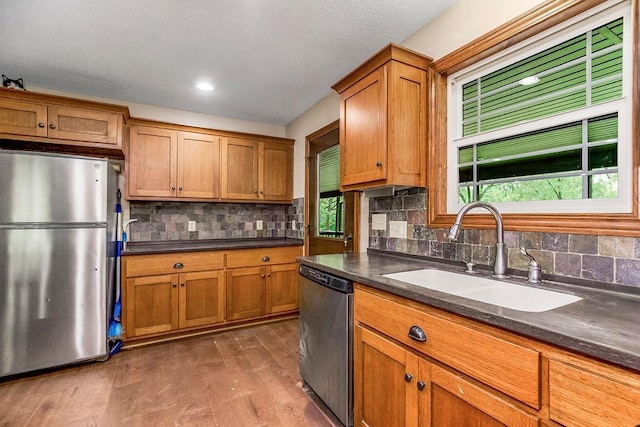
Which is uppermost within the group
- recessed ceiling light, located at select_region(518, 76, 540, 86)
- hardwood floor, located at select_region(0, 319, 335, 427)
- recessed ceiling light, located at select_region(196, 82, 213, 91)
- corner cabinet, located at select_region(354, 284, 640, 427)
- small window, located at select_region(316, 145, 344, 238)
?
recessed ceiling light, located at select_region(196, 82, 213, 91)

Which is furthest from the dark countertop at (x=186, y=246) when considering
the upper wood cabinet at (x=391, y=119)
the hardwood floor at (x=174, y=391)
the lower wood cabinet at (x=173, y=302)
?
the upper wood cabinet at (x=391, y=119)

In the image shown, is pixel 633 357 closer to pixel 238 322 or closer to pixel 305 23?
pixel 305 23

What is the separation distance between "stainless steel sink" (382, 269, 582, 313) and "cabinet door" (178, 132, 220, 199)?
250 cm

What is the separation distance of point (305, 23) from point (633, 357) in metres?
2.15

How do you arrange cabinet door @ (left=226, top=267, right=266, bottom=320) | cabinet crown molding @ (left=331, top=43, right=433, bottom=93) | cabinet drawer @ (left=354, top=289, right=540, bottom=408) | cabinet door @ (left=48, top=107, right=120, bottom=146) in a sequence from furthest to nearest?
cabinet door @ (left=226, top=267, right=266, bottom=320)
cabinet door @ (left=48, top=107, right=120, bottom=146)
cabinet crown molding @ (left=331, top=43, right=433, bottom=93)
cabinet drawer @ (left=354, top=289, right=540, bottom=408)

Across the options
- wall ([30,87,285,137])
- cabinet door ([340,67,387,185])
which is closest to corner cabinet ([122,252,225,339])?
wall ([30,87,285,137])

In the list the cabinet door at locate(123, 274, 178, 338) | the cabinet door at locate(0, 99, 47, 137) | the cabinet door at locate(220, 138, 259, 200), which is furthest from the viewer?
the cabinet door at locate(220, 138, 259, 200)

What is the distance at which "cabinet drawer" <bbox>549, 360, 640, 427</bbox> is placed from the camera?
2.17 ft

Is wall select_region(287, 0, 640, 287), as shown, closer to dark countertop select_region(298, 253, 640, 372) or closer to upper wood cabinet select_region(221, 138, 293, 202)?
dark countertop select_region(298, 253, 640, 372)

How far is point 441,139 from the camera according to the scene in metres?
1.93

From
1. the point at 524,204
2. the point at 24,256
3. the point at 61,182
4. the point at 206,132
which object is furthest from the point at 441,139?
the point at 24,256

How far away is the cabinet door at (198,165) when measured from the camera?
10.7 ft

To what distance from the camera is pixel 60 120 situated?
2.58 meters

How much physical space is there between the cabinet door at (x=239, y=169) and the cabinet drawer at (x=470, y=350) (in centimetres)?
253
